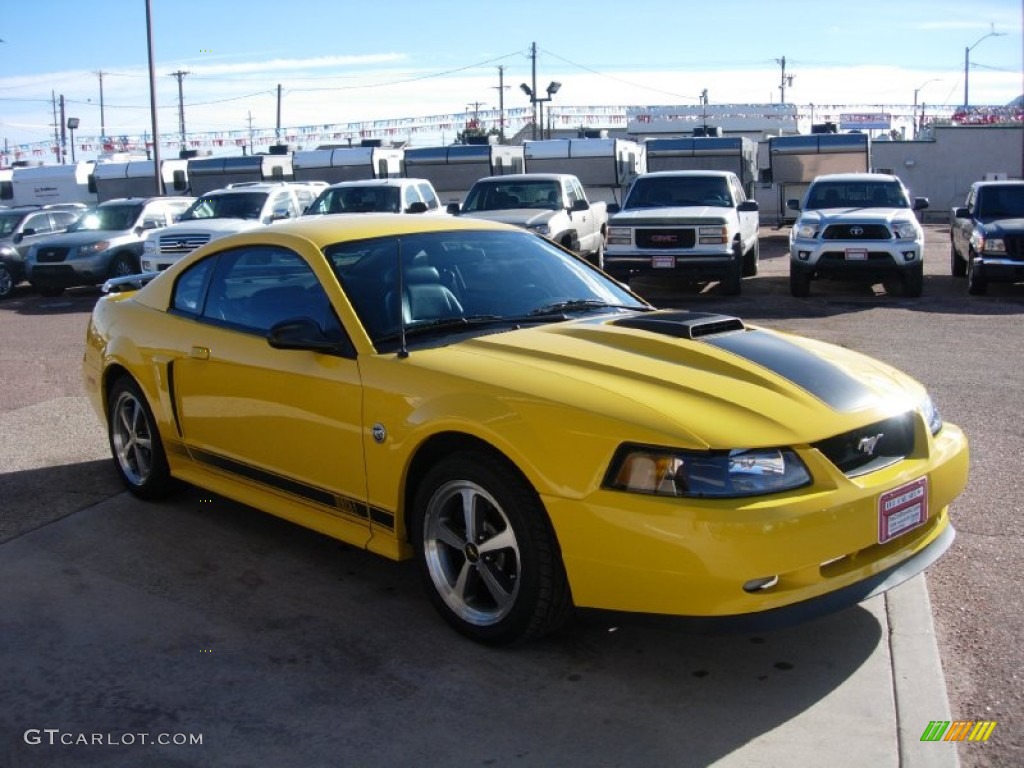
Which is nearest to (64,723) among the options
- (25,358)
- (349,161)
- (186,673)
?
(186,673)

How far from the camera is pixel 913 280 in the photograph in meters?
15.4

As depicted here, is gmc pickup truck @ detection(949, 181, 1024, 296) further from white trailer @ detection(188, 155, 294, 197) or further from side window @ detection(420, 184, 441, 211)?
white trailer @ detection(188, 155, 294, 197)

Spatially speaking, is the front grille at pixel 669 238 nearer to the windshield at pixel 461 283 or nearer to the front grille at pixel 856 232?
the front grille at pixel 856 232

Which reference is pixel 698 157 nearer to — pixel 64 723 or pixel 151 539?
pixel 151 539

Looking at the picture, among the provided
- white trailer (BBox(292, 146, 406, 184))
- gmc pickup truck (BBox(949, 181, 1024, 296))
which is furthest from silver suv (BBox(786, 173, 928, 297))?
white trailer (BBox(292, 146, 406, 184))

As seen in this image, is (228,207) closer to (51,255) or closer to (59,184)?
(51,255)

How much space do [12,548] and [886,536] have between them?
4.16m

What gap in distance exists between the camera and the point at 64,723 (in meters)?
3.62

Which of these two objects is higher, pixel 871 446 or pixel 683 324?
pixel 683 324

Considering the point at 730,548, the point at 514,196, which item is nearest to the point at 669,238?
the point at 514,196

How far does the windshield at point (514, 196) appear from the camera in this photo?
57.8 feet

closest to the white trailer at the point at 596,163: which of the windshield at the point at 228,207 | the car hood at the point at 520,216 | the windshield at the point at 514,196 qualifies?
the windshield at the point at 514,196

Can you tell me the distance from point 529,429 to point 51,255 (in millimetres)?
17392

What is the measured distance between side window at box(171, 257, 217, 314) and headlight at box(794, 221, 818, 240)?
1159 cm
